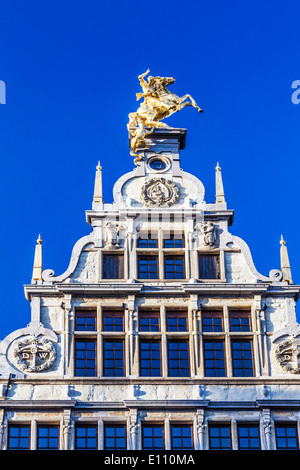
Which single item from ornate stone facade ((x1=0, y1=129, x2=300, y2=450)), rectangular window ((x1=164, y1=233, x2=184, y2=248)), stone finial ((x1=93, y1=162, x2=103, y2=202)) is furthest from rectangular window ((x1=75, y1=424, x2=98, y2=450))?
stone finial ((x1=93, y1=162, x2=103, y2=202))

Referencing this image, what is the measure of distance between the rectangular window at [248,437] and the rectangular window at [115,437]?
3.39 meters

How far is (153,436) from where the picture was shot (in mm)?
41438

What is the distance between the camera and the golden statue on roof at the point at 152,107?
4697cm

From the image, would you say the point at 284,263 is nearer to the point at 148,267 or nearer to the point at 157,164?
the point at 148,267

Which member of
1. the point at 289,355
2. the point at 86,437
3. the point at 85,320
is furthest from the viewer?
the point at 85,320

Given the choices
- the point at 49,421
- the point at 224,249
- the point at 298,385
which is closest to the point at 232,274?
the point at 224,249

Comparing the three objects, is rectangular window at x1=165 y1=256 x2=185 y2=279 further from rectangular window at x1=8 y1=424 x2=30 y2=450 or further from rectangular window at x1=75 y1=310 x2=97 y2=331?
rectangular window at x1=8 y1=424 x2=30 y2=450

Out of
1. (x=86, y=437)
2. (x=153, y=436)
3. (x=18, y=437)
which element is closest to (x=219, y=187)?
(x=153, y=436)

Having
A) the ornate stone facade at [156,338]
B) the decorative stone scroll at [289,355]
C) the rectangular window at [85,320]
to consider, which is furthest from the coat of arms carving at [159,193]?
the decorative stone scroll at [289,355]

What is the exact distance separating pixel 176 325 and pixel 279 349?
10.6 ft

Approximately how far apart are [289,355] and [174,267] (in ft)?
15.3

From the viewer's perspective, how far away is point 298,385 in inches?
1668
